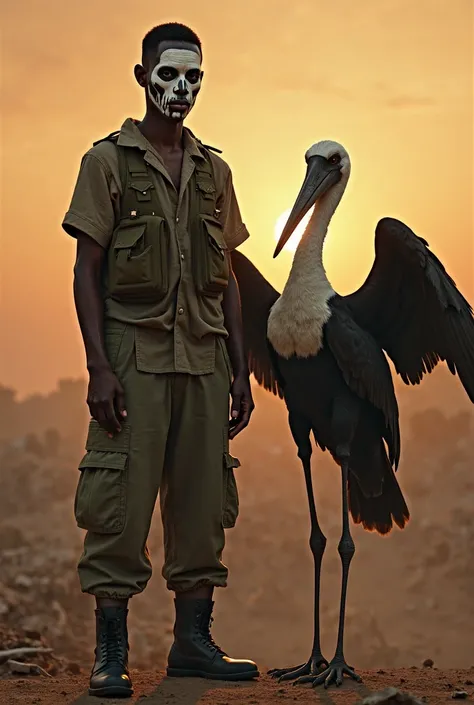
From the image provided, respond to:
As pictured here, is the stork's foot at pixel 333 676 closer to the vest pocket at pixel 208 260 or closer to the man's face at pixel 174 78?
the vest pocket at pixel 208 260

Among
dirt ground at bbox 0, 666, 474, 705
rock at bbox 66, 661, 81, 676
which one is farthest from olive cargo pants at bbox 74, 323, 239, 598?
rock at bbox 66, 661, 81, 676

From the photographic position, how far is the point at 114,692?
4.16 m

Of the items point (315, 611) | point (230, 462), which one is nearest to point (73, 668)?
point (315, 611)

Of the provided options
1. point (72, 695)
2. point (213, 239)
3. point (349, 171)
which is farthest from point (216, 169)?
point (72, 695)

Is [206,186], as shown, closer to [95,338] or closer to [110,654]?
[95,338]

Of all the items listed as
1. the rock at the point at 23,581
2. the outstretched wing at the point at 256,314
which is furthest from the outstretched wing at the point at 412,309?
the rock at the point at 23,581

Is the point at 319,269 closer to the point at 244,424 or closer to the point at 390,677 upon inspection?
the point at 244,424

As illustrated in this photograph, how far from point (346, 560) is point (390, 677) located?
22.3 inches

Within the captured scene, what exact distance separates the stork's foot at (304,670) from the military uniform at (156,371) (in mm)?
514

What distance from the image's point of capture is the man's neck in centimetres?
453

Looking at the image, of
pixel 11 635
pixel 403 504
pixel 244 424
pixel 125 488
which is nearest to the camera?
pixel 125 488

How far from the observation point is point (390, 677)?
4.80 meters

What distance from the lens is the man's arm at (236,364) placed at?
15.3 ft

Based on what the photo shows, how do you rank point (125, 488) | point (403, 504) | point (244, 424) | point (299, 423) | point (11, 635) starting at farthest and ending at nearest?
point (11, 635) < point (403, 504) < point (299, 423) < point (244, 424) < point (125, 488)
